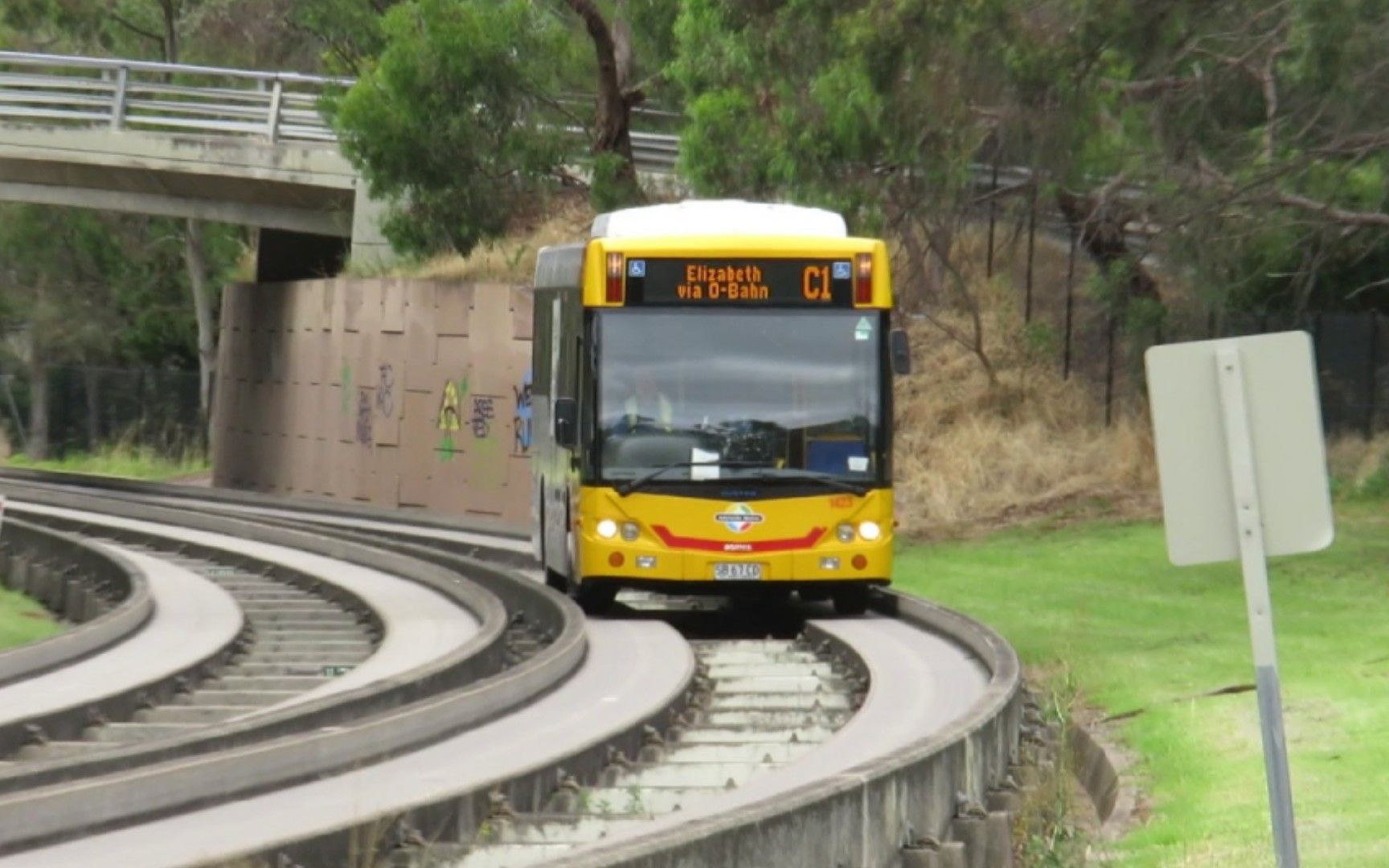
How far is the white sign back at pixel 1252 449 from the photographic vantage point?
25.7 feet

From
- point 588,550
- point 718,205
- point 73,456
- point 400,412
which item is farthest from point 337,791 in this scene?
point 73,456

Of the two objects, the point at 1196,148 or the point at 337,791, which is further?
the point at 1196,148

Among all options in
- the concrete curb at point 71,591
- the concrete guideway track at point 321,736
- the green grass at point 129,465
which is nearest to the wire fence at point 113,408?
the green grass at point 129,465

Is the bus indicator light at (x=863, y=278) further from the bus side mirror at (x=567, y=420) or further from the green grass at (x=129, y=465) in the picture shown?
the green grass at (x=129, y=465)

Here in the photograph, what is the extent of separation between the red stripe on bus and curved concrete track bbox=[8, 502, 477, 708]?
1.77 m

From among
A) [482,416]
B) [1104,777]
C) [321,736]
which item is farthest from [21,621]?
[482,416]

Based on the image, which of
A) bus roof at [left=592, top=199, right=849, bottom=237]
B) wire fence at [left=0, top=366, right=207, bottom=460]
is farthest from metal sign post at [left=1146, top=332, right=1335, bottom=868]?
wire fence at [left=0, top=366, right=207, bottom=460]

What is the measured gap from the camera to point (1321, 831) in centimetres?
1088

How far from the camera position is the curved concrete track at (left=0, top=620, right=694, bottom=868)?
949 centimetres

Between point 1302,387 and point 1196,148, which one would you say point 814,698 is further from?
point 1196,148

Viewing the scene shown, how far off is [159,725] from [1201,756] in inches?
236

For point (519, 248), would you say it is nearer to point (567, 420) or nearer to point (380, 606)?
point (380, 606)

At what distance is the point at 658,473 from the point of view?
20.0 m

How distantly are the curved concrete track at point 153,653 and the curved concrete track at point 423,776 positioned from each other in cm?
250
